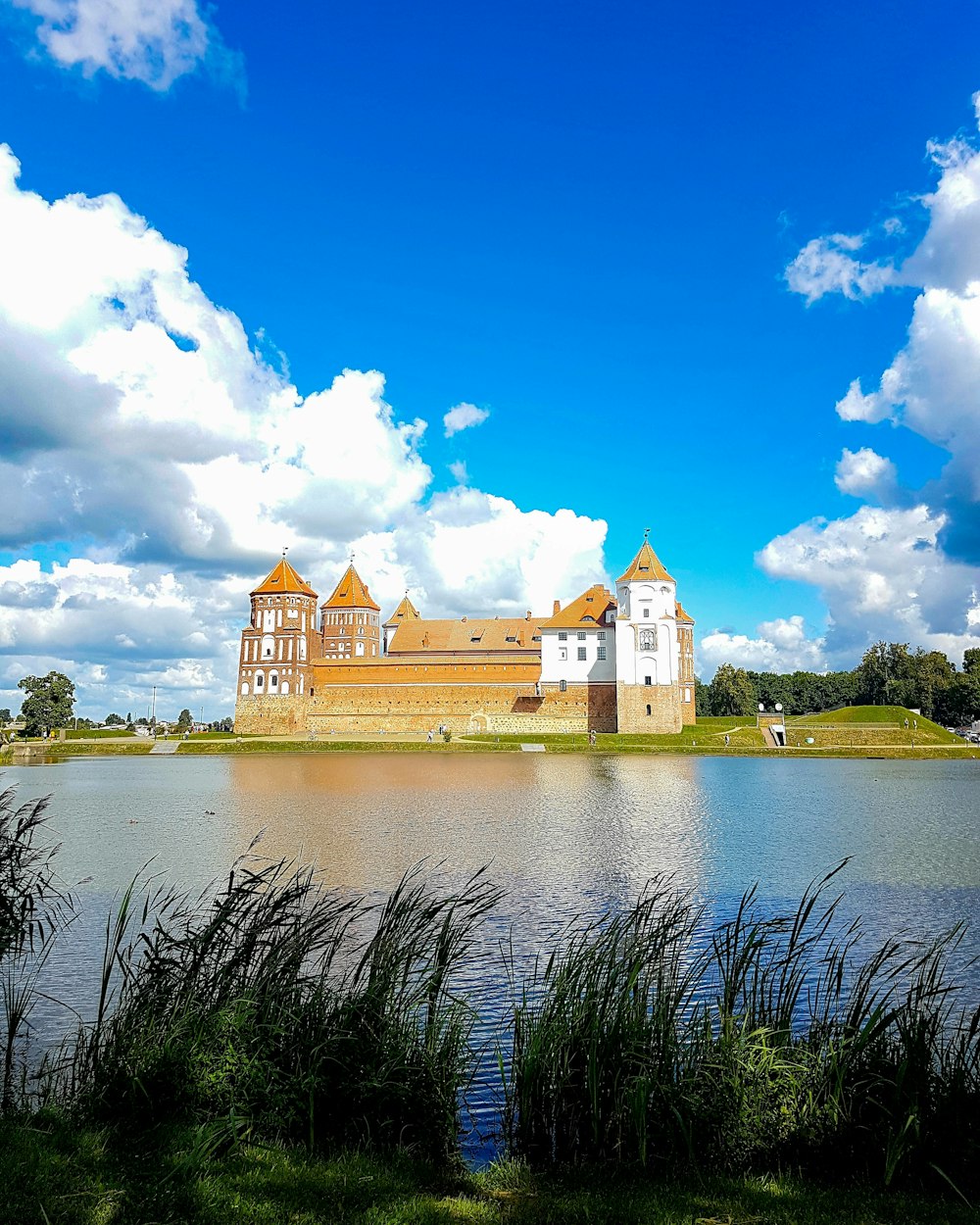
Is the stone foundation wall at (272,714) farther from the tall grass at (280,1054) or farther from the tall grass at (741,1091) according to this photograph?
the tall grass at (741,1091)

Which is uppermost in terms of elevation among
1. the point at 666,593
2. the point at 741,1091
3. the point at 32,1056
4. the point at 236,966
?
the point at 666,593

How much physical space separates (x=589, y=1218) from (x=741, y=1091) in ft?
4.05

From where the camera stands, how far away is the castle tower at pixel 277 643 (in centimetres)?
7319

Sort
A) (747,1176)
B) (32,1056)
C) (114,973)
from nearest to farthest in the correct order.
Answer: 1. (747,1176)
2. (32,1056)
3. (114,973)

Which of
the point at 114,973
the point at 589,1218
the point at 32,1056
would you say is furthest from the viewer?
the point at 114,973

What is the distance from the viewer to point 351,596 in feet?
276

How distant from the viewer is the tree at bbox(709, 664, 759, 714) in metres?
87.1

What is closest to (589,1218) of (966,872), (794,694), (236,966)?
(236,966)

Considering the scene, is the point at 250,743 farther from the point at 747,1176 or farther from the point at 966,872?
the point at 747,1176

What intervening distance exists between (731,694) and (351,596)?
38.8m

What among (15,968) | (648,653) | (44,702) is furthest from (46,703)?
(15,968)

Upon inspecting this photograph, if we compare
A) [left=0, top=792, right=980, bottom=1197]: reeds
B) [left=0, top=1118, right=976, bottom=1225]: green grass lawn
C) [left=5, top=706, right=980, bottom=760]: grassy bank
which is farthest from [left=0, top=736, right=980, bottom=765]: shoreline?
[left=0, top=1118, right=976, bottom=1225]: green grass lawn

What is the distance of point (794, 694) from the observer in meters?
102

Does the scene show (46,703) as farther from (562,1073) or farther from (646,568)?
(562,1073)
